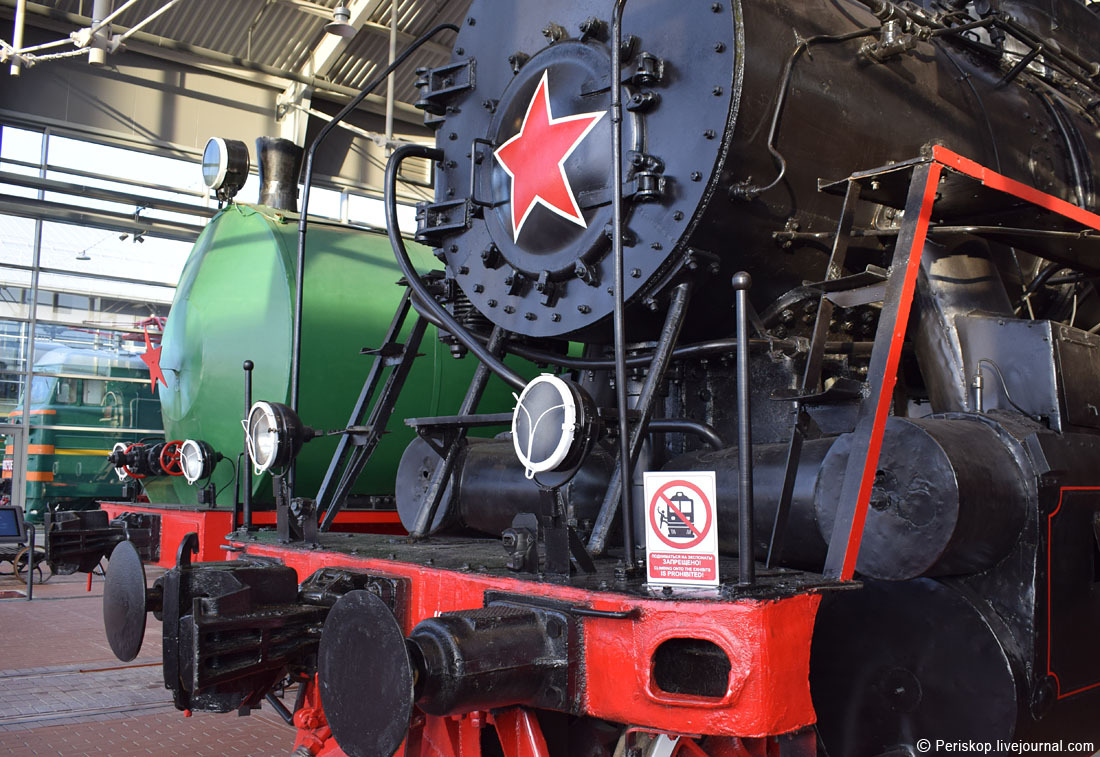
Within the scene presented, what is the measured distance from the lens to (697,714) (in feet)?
6.25

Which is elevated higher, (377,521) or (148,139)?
(148,139)

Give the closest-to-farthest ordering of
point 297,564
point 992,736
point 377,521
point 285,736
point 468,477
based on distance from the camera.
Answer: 1. point 992,736
2. point 297,564
3. point 468,477
4. point 285,736
5. point 377,521

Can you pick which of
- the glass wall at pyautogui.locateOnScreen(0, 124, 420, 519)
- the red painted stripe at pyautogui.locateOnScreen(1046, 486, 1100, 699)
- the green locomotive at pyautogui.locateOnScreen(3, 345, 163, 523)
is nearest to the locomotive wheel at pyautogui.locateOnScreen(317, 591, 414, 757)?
the red painted stripe at pyautogui.locateOnScreen(1046, 486, 1100, 699)

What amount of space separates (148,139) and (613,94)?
14.6 metres

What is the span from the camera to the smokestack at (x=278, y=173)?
6.88 m

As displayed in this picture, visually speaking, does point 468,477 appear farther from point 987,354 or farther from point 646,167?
point 987,354

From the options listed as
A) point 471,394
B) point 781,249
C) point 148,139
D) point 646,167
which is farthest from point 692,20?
point 148,139

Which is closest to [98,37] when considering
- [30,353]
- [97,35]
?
[97,35]

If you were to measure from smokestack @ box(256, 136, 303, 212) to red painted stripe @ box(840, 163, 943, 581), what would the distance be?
526 centimetres

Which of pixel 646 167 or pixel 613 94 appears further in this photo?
pixel 646 167

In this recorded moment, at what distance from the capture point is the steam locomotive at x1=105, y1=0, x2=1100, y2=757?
2020mm

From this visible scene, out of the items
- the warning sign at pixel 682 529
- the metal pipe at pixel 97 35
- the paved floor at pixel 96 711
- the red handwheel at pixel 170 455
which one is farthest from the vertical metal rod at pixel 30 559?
the warning sign at pixel 682 529

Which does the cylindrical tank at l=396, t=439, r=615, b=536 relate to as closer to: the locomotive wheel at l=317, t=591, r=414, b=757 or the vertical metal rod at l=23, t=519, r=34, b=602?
the locomotive wheel at l=317, t=591, r=414, b=757

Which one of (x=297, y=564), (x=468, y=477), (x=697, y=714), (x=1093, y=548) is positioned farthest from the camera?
(x=468, y=477)
